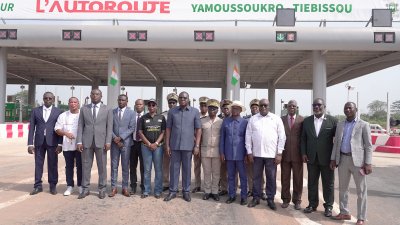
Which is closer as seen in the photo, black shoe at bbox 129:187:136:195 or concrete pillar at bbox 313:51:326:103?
black shoe at bbox 129:187:136:195

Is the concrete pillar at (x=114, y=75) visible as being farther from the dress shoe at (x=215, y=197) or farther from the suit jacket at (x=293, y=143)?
the suit jacket at (x=293, y=143)

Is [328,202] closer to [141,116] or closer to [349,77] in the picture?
[141,116]

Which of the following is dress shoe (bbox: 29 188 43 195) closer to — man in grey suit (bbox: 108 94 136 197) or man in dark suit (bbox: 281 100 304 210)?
man in grey suit (bbox: 108 94 136 197)

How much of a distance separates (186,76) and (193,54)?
11.5 meters

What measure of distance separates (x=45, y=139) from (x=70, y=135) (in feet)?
1.82

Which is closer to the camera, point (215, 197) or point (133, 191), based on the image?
point (215, 197)

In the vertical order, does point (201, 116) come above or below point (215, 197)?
above

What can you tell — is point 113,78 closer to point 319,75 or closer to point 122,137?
point 319,75

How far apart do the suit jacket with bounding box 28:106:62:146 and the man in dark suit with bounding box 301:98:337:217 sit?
446 cm

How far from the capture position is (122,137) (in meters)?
6.61

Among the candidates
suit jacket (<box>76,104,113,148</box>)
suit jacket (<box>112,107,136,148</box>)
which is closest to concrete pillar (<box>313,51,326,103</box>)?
suit jacket (<box>112,107,136,148</box>)

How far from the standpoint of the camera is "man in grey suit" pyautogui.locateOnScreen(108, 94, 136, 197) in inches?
261

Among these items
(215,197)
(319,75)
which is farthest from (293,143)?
(319,75)

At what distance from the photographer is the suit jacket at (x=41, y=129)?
670cm
